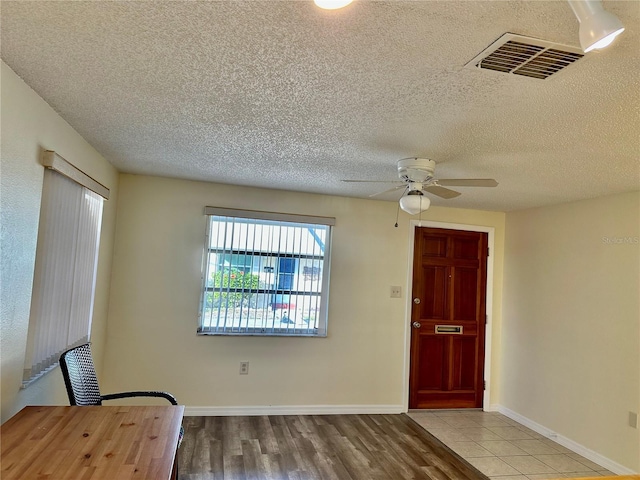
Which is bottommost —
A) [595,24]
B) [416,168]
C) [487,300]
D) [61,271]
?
[487,300]

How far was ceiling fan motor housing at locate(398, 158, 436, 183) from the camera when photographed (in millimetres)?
2711

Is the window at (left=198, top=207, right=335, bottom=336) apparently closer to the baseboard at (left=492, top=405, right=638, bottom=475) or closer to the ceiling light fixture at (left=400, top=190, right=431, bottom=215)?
the ceiling light fixture at (left=400, top=190, right=431, bottom=215)

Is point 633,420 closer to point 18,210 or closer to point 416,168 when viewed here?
point 416,168

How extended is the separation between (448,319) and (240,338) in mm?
2407

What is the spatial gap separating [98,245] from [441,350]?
3746 millimetres

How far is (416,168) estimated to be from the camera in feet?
8.90

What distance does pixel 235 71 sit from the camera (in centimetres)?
171

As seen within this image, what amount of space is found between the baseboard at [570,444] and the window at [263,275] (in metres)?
2.32

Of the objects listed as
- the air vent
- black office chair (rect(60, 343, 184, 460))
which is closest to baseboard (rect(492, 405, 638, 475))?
the air vent

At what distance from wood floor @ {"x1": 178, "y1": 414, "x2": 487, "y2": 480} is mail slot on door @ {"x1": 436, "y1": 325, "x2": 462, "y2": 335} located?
1.09 metres

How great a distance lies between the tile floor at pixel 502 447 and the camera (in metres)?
3.22

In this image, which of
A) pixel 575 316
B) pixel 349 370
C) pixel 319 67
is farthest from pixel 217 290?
pixel 575 316

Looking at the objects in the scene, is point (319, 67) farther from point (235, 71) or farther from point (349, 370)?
point (349, 370)

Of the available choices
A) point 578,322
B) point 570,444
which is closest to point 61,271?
point 578,322
